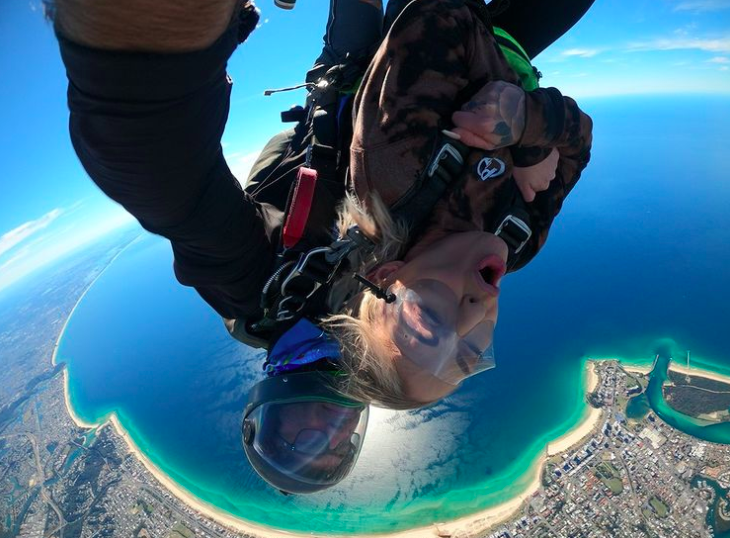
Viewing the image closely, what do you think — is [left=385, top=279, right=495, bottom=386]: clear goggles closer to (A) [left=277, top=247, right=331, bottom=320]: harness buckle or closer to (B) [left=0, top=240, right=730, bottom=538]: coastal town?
(A) [left=277, top=247, right=331, bottom=320]: harness buckle

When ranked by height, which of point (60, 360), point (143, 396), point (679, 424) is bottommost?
point (60, 360)

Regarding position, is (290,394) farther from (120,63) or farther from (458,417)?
(458,417)

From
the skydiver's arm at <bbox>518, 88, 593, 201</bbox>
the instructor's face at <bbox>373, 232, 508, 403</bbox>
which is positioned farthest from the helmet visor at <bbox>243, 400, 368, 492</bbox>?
the skydiver's arm at <bbox>518, 88, 593, 201</bbox>

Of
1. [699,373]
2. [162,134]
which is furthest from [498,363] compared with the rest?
[162,134]

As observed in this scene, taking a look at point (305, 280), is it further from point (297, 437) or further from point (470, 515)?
point (470, 515)

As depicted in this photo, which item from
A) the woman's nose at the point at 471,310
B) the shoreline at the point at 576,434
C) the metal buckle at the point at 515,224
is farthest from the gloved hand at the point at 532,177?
the shoreline at the point at 576,434

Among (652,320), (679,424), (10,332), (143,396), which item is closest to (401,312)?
(679,424)
